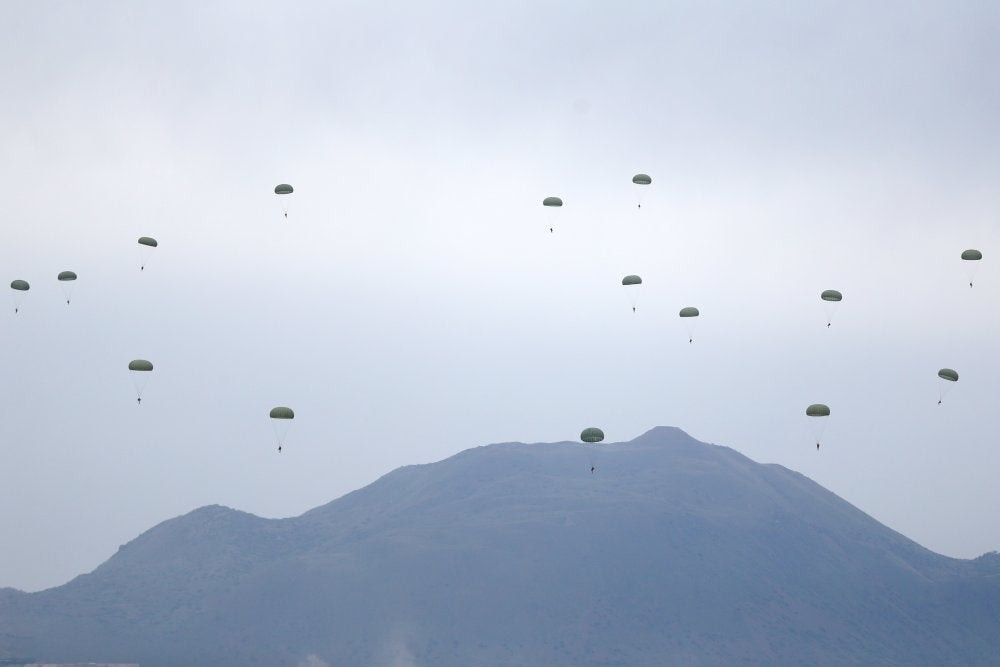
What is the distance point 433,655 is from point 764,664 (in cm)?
5697

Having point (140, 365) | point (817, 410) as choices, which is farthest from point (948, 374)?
point (140, 365)

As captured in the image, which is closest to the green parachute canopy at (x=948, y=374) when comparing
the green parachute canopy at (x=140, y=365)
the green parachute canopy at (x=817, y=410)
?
the green parachute canopy at (x=817, y=410)

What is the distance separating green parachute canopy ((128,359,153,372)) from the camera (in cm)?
8019

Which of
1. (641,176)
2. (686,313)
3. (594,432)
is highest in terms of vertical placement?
(641,176)

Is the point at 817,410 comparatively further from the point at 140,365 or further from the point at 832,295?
the point at 140,365

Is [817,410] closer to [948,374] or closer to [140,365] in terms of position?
[948,374]

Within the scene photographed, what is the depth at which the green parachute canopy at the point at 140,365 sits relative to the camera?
80.2 metres

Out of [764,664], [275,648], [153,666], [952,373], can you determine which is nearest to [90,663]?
[153,666]

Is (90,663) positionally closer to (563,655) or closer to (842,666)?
(563,655)

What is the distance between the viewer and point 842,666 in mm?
198125

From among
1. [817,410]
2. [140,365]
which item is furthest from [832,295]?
[140,365]

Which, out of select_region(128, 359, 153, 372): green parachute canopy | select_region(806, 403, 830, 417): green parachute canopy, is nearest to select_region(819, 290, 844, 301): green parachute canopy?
select_region(806, 403, 830, 417): green parachute canopy

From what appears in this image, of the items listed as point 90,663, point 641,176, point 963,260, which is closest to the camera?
point 963,260

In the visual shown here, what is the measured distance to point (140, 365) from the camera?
80.9 m
